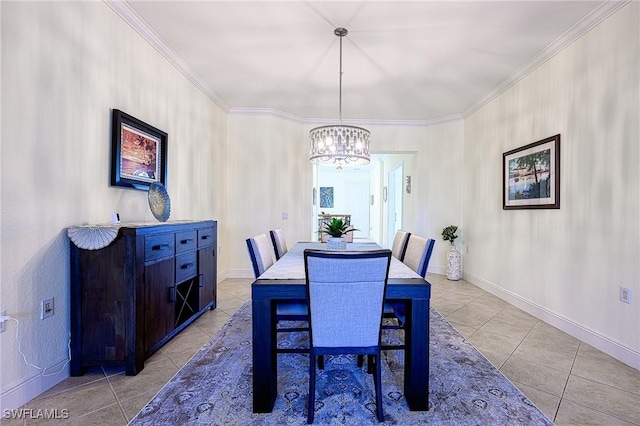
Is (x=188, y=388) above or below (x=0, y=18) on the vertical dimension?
below

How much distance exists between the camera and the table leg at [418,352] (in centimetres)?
167

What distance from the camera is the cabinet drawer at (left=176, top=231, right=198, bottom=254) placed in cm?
260

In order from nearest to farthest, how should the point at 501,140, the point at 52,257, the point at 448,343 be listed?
the point at 52,257 < the point at 448,343 < the point at 501,140

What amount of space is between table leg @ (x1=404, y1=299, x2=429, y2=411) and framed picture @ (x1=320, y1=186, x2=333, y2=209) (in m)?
9.95

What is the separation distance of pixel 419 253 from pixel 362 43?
2083 mm

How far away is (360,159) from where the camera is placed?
10.2 ft

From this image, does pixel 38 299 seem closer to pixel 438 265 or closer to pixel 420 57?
pixel 420 57

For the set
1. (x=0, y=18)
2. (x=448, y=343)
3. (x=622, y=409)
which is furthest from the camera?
(x=448, y=343)

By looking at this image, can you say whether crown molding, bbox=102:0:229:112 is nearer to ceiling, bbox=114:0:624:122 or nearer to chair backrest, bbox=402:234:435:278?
ceiling, bbox=114:0:624:122

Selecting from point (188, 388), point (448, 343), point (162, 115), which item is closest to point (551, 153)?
point (448, 343)

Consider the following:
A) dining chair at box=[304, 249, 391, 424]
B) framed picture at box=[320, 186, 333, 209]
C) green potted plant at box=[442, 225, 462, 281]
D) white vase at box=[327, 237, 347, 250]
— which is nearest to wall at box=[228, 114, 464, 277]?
green potted plant at box=[442, 225, 462, 281]

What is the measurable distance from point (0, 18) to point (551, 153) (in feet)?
14.1

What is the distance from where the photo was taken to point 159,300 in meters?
2.31

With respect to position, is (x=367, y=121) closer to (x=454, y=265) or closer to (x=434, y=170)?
(x=434, y=170)
